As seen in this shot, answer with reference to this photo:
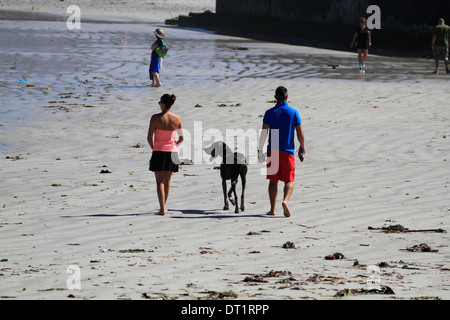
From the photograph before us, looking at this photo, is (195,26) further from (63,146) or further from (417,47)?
(63,146)

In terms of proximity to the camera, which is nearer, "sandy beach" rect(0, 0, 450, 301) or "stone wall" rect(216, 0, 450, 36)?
"sandy beach" rect(0, 0, 450, 301)

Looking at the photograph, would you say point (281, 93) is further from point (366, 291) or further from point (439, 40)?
point (439, 40)

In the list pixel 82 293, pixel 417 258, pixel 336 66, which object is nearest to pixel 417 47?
pixel 336 66

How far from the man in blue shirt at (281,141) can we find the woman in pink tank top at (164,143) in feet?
3.25

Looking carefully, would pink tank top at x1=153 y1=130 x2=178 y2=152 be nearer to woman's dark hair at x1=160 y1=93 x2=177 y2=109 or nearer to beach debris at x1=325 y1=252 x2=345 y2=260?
woman's dark hair at x1=160 y1=93 x2=177 y2=109

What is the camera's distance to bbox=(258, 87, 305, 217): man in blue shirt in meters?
9.48

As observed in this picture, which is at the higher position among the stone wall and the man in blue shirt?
the stone wall

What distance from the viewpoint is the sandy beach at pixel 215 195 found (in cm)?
677

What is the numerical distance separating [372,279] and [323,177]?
5.17 m

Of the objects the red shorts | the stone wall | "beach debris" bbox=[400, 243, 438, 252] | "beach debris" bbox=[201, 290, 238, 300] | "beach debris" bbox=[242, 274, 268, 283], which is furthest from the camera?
the stone wall

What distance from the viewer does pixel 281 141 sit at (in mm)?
9531

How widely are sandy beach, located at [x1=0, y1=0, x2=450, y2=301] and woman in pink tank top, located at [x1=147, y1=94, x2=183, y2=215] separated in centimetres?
39

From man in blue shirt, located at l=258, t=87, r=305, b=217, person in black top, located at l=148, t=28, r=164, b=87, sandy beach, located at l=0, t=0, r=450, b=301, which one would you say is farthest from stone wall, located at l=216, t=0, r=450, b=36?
man in blue shirt, located at l=258, t=87, r=305, b=217
